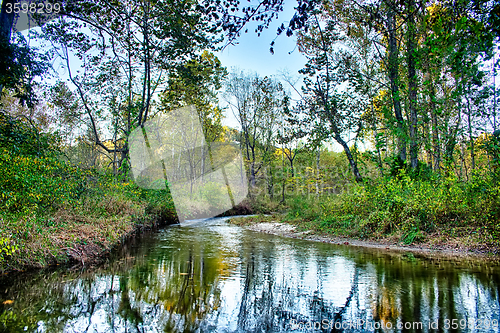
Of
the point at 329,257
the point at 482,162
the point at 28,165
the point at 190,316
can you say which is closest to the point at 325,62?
the point at 482,162

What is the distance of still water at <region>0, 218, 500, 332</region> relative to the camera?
11.9ft

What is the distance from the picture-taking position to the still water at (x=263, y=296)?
3613 millimetres

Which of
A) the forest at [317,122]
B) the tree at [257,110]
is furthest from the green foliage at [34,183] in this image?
the tree at [257,110]

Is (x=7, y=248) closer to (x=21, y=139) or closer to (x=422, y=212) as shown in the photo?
(x=21, y=139)

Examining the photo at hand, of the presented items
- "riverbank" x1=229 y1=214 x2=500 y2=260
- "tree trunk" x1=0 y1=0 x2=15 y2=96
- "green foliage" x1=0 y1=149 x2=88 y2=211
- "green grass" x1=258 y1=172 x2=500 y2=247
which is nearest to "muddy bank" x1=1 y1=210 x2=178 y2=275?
"green foliage" x1=0 y1=149 x2=88 y2=211

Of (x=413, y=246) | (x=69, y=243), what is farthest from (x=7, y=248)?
(x=413, y=246)

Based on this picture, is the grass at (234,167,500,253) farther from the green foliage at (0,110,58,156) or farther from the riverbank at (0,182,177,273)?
the green foliage at (0,110,58,156)

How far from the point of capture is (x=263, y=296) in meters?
4.71


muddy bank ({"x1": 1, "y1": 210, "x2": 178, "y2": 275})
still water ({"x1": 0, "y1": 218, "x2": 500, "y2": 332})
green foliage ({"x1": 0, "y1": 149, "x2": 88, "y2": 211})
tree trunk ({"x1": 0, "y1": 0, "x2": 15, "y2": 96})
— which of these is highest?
tree trunk ({"x1": 0, "y1": 0, "x2": 15, "y2": 96})

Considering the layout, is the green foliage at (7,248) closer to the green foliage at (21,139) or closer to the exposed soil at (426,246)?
the green foliage at (21,139)

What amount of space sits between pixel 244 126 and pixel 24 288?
92.3 feet

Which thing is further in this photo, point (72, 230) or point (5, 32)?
point (5, 32)

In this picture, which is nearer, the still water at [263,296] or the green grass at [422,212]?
the still water at [263,296]

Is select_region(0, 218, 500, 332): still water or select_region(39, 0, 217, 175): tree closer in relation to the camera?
select_region(0, 218, 500, 332): still water
